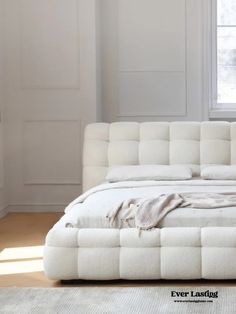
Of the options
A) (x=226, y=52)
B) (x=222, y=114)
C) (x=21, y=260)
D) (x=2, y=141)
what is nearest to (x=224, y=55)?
(x=226, y=52)

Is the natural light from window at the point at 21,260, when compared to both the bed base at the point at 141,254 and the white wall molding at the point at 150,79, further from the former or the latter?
the white wall molding at the point at 150,79

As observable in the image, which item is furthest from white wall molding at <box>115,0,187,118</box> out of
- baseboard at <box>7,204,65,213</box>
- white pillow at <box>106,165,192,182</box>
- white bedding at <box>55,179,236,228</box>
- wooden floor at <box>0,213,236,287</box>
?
white bedding at <box>55,179,236,228</box>

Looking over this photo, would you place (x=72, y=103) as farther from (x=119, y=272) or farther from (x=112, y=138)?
(x=119, y=272)

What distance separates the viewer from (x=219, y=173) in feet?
16.5

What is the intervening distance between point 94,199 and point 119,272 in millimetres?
576


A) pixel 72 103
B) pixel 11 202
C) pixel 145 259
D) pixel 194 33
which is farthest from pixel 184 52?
pixel 145 259

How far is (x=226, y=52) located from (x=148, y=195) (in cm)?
277

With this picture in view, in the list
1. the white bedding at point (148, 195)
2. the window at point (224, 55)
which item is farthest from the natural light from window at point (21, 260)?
the window at point (224, 55)

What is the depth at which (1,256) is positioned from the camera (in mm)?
4824

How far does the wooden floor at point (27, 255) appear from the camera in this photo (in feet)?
13.2

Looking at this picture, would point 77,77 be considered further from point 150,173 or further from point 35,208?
point 150,173

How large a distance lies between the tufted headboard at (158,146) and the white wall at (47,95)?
0.93 meters

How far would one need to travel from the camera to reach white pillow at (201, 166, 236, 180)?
5000mm

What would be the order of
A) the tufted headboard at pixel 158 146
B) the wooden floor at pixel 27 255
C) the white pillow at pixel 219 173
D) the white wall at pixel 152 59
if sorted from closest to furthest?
the wooden floor at pixel 27 255 → the white pillow at pixel 219 173 → the tufted headboard at pixel 158 146 → the white wall at pixel 152 59
